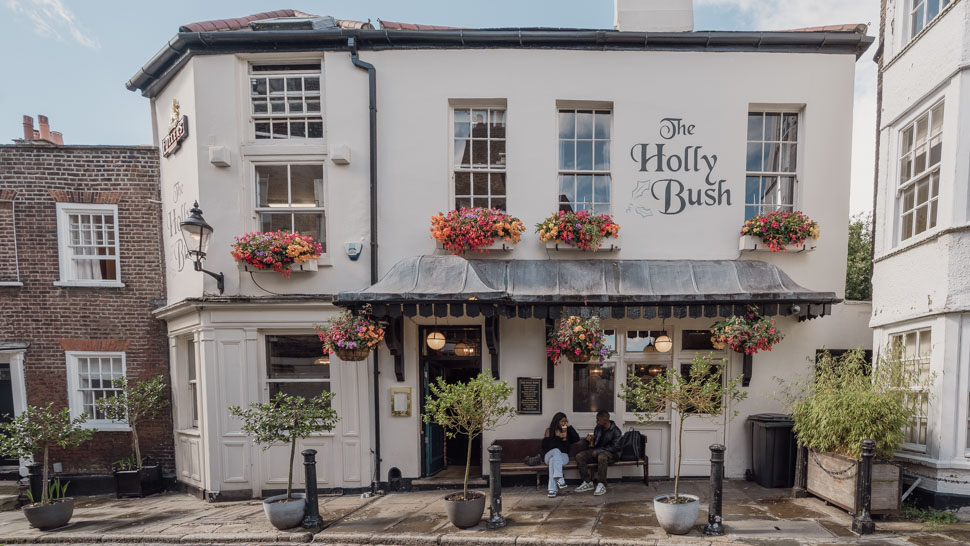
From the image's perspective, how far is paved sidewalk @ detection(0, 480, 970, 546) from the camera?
5.25m

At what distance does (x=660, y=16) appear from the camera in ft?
25.2

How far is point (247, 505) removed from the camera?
281 inches

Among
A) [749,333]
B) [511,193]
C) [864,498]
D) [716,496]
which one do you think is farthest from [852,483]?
[511,193]

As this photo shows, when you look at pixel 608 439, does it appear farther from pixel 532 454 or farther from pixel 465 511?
pixel 465 511

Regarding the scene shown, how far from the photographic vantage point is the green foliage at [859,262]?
11727 millimetres

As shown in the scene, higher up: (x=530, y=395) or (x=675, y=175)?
(x=675, y=175)

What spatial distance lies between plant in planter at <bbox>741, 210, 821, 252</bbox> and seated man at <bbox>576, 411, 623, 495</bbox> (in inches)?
152

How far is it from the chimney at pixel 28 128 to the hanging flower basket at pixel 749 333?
14.6 metres

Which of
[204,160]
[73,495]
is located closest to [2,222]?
[204,160]

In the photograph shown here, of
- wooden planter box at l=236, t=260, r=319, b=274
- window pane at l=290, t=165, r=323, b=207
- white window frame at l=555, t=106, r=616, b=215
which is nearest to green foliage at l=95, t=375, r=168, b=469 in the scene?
wooden planter box at l=236, t=260, r=319, b=274

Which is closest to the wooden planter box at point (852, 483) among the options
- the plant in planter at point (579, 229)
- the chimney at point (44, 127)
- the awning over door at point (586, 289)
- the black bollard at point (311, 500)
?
the awning over door at point (586, 289)

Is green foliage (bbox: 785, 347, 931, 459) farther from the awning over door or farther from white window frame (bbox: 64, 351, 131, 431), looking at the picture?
white window frame (bbox: 64, 351, 131, 431)

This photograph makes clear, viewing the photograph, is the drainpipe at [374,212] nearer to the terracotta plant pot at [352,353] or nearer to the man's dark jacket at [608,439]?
the terracotta plant pot at [352,353]

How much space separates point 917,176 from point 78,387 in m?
14.5
